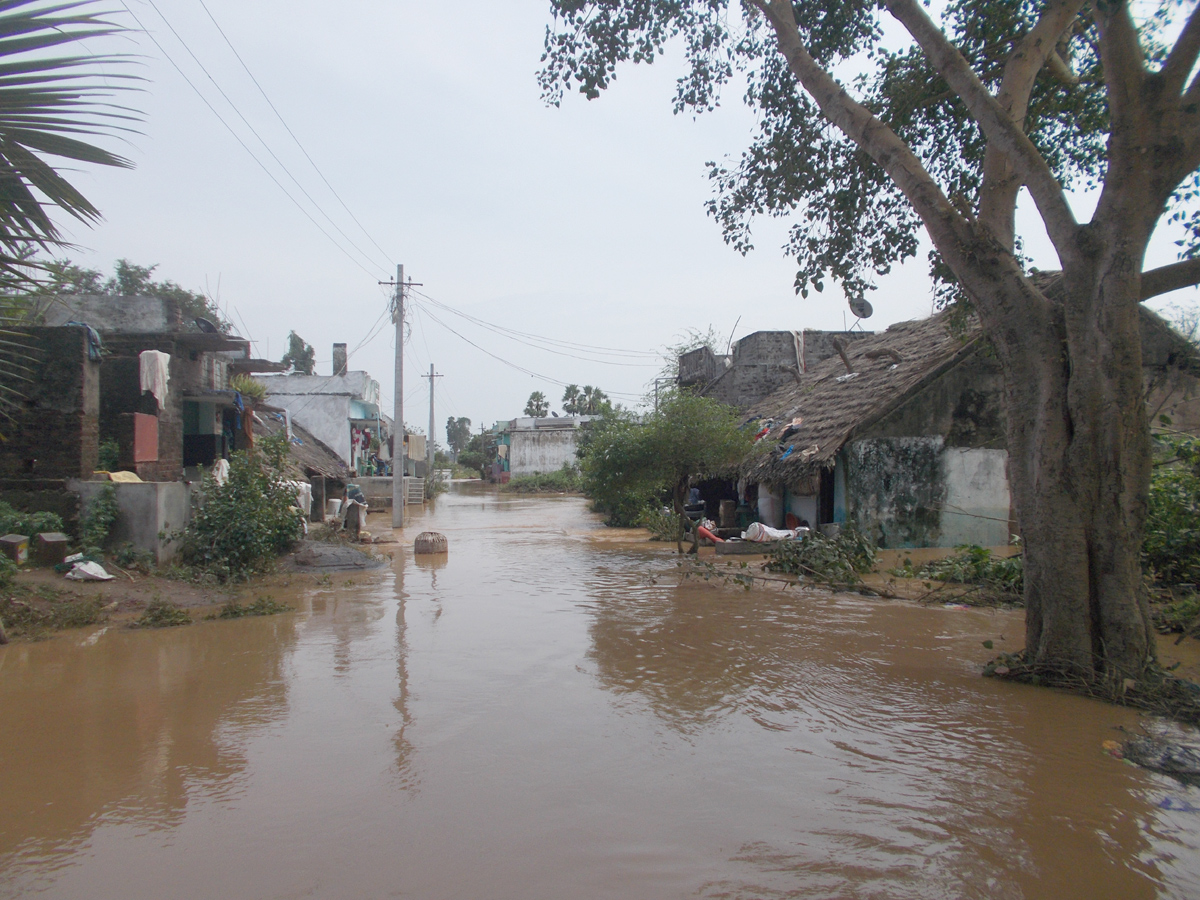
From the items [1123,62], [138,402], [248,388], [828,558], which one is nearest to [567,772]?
[1123,62]

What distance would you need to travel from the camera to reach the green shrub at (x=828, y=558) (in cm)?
1230

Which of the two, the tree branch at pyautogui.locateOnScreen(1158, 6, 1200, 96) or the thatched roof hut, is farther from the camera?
the thatched roof hut

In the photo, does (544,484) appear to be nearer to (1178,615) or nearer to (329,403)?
(329,403)

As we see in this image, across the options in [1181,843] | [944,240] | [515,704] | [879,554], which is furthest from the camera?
[879,554]

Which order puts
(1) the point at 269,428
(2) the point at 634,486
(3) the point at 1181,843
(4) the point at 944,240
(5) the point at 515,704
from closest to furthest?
→ (3) the point at 1181,843 → (5) the point at 515,704 → (4) the point at 944,240 → (2) the point at 634,486 → (1) the point at 269,428

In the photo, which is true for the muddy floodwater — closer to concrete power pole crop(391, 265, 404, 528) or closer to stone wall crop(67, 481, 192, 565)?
stone wall crop(67, 481, 192, 565)

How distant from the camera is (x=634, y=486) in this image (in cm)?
1809

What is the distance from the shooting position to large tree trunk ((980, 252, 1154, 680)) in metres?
6.07

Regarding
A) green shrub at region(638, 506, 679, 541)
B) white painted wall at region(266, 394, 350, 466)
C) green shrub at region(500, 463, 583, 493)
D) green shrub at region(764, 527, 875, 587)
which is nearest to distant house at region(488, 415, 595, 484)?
green shrub at region(500, 463, 583, 493)

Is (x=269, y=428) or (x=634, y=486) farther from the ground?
(x=269, y=428)

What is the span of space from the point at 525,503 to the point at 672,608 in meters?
30.3

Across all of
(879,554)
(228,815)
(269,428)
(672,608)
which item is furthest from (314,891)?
(269,428)

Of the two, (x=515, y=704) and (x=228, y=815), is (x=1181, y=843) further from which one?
(x=228, y=815)

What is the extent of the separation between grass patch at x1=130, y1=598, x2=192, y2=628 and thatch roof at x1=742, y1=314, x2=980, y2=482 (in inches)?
442
